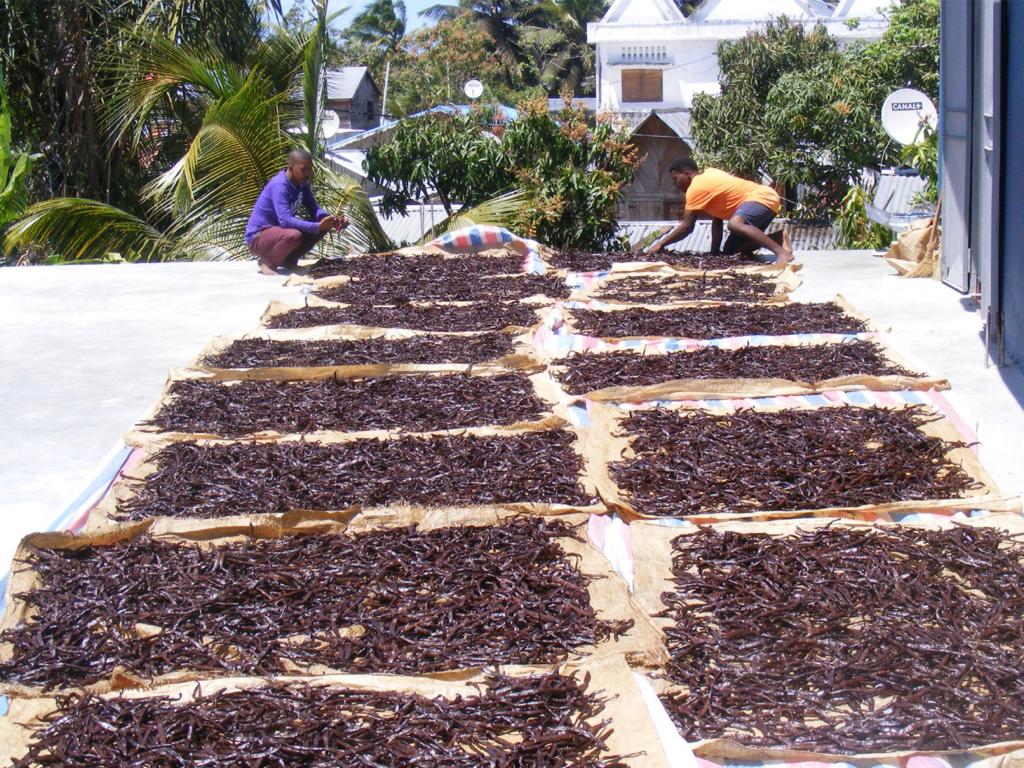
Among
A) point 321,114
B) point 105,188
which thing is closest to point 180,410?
point 321,114

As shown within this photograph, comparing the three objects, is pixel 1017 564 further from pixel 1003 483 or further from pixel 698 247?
pixel 698 247

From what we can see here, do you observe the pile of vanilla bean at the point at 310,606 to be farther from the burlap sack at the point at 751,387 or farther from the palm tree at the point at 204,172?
the palm tree at the point at 204,172

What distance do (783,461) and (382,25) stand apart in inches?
2029

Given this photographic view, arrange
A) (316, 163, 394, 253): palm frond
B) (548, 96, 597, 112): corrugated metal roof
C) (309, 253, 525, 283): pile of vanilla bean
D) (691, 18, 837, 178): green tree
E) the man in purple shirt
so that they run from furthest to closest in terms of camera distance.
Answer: (691, 18, 837, 178): green tree, (548, 96, 597, 112): corrugated metal roof, (316, 163, 394, 253): palm frond, the man in purple shirt, (309, 253, 525, 283): pile of vanilla bean

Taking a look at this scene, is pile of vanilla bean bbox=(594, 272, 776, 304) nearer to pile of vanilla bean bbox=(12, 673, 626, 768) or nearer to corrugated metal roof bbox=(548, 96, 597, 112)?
corrugated metal roof bbox=(548, 96, 597, 112)

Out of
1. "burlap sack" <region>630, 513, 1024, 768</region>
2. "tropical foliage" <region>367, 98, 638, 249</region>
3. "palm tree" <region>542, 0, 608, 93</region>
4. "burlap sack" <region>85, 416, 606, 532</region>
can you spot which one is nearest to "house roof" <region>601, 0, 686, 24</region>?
"palm tree" <region>542, 0, 608, 93</region>

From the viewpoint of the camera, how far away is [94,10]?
1123 cm

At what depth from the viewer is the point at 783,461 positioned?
383 centimetres

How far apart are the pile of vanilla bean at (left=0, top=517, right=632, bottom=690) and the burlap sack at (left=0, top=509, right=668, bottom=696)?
1.2 inches

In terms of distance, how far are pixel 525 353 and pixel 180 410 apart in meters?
1.65

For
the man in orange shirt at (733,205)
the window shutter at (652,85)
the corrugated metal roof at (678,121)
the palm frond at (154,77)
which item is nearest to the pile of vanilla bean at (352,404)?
the man in orange shirt at (733,205)

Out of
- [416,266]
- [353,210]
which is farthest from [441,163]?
[416,266]

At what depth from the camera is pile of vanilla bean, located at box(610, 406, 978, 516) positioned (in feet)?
11.6

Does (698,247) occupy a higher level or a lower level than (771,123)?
lower
